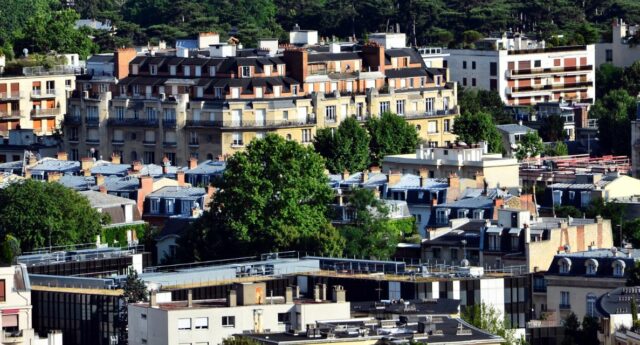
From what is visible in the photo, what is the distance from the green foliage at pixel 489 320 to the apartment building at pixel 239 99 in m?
53.0

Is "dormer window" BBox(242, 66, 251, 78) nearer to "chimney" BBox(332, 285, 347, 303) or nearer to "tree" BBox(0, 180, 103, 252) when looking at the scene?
"tree" BBox(0, 180, 103, 252)

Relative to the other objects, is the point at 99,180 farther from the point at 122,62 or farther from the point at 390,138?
the point at 122,62

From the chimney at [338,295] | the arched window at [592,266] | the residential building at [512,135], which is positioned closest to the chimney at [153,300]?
the chimney at [338,295]

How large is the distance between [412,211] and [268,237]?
10.6 metres

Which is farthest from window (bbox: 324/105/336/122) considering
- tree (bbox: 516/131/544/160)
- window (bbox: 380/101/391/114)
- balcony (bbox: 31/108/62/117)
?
balcony (bbox: 31/108/62/117)

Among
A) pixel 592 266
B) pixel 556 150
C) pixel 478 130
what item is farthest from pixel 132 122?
pixel 592 266

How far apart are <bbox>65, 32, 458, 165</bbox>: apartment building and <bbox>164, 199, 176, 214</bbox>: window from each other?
20.8 metres

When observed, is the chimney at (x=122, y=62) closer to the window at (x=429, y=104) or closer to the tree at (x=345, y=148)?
the tree at (x=345, y=148)

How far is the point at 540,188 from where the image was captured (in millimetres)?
124375

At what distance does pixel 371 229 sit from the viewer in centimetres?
10894

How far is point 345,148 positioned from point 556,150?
18452 mm

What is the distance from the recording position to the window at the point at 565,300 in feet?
303

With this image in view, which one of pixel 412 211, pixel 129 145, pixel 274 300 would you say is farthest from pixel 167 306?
pixel 129 145

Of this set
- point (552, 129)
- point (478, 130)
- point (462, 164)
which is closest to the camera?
point (462, 164)
